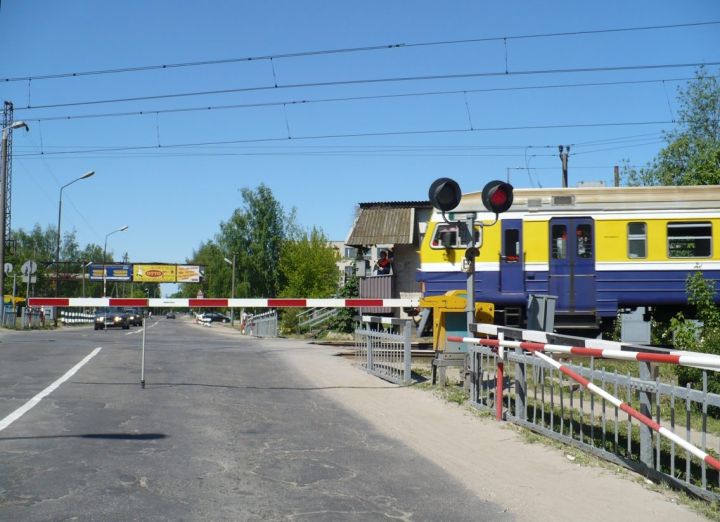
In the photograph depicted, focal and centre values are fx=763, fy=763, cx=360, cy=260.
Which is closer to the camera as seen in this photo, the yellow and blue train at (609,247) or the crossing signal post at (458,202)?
the crossing signal post at (458,202)

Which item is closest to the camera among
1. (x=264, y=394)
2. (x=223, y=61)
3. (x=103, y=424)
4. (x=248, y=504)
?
(x=248, y=504)

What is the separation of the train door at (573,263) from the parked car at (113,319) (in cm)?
3347

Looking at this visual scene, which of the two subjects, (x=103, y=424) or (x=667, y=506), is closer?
(x=667, y=506)

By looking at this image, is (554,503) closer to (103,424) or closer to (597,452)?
(597,452)

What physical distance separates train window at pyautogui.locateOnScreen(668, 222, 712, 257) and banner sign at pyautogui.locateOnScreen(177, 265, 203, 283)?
76.0 m

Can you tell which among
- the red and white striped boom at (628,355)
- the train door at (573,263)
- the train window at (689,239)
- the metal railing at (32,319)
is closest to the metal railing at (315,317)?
Answer: the metal railing at (32,319)

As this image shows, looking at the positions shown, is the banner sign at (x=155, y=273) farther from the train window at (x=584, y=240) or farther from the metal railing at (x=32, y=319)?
the train window at (x=584, y=240)

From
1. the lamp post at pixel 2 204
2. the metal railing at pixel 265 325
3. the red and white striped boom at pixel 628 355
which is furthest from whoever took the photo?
the metal railing at pixel 265 325

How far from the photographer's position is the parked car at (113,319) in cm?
4553

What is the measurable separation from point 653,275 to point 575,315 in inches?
80.0

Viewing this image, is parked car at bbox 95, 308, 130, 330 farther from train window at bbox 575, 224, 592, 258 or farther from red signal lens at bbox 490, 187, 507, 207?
red signal lens at bbox 490, 187, 507, 207

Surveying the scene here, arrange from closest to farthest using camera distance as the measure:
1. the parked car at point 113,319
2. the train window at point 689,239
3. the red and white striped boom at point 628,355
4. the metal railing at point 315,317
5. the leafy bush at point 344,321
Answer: the red and white striped boom at point 628,355, the train window at point 689,239, the leafy bush at point 344,321, the metal railing at point 315,317, the parked car at point 113,319

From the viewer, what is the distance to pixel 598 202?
1791cm

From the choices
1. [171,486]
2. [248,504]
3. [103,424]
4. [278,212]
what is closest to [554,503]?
[248,504]
